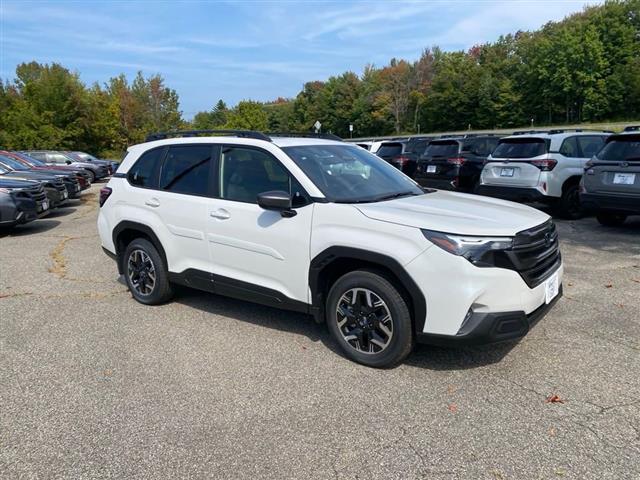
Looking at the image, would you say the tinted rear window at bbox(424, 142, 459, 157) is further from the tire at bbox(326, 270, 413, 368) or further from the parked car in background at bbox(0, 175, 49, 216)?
the tire at bbox(326, 270, 413, 368)

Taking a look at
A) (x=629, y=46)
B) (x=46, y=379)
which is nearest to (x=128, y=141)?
(x=46, y=379)

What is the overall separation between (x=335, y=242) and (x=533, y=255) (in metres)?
1.45

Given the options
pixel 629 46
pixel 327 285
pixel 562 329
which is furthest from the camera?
pixel 629 46

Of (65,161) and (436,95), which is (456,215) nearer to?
(65,161)

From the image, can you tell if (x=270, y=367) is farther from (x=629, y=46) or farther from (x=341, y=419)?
(x=629, y=46)

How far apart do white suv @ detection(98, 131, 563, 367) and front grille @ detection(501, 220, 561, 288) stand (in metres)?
0.01

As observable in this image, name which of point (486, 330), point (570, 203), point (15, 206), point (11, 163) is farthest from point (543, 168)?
point (11, 163)

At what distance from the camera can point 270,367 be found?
3908mm

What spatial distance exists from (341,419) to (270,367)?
0.93 meters

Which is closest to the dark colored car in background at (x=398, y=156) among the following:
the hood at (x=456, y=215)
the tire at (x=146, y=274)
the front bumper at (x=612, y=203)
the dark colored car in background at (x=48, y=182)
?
the front bumper at (x=612, y=203)

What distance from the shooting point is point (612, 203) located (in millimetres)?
Result: 7934

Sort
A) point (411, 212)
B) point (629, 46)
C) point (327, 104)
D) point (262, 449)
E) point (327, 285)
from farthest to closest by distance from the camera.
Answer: point (327, 104)
point (629, 46)
point (327, 285)
point (411, 212)
point (262, 449)

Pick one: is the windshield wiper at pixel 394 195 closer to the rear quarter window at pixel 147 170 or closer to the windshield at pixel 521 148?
the rear quarter window at pixel 147 170

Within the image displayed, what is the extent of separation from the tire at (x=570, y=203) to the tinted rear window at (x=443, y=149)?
352 centimetres
